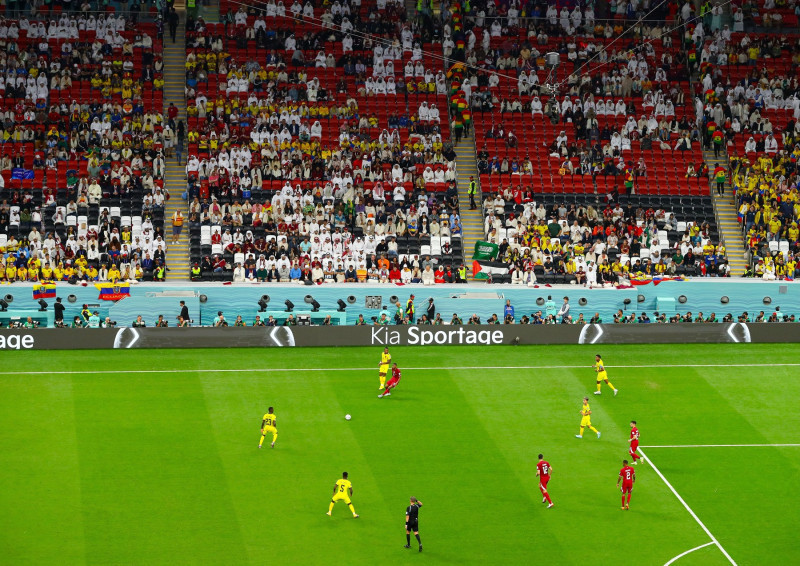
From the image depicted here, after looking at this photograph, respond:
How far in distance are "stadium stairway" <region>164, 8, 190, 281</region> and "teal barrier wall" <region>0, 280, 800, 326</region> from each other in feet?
9.08

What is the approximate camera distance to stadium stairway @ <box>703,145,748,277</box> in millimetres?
54434

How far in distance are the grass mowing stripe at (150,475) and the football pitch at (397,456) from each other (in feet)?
0.25

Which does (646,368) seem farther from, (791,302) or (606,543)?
(606,543)

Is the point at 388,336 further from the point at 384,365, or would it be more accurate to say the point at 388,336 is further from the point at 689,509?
the point at 689,509

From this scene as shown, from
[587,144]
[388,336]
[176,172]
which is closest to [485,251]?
[388,336]

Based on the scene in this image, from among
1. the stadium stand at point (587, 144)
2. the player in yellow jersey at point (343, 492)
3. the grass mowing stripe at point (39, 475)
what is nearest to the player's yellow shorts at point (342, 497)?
the player in yellow jersey at point (343, 492)

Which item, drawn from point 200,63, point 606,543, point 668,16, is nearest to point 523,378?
point 606,543

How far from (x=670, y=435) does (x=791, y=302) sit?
53.6ft

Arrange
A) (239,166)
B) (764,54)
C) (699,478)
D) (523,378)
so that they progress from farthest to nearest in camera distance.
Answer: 1. (764,54)
2. (239,166)
3. (523,378)
4. (699,478)

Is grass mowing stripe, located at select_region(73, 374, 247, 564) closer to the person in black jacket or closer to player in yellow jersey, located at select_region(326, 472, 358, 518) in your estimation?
player in yellow jersey, located at select_region(326, 472, 358, 518)

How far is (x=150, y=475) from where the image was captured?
107 ft

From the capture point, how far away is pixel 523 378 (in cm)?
4238

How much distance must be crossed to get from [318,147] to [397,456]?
24385 millimetres

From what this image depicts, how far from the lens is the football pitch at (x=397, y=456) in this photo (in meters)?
28.9
